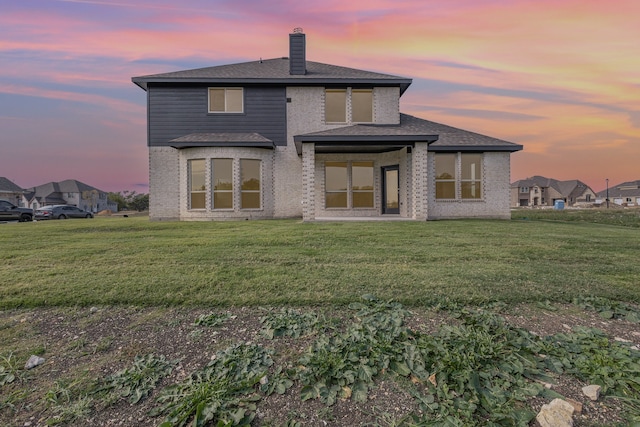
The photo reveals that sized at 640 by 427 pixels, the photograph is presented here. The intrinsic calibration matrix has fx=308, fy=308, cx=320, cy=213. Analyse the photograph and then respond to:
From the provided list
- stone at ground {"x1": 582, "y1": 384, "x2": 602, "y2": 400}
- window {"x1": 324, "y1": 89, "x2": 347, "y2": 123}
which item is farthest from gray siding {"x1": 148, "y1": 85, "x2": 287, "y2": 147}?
stone at ground {"x1": 582, "y1": 384, "x2": 602, "y2": 400}

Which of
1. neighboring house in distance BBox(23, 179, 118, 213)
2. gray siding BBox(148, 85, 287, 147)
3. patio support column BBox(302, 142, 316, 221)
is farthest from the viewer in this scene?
neighboring house in distance BBox(23, 179, 118, 213)

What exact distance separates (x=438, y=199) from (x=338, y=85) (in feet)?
23.4

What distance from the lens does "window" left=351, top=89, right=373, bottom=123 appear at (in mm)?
14935

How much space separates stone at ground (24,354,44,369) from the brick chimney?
14.8m

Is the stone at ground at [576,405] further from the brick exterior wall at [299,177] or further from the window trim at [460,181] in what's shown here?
the window trim at [460,181]

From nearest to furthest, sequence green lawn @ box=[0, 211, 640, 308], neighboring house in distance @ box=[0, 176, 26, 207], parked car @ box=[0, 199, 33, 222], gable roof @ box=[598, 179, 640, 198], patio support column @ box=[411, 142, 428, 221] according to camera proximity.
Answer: green lawn @ box=[0, 211, 640, 308] < patio support column @ box=[411, 142, 428, 221] < parked car @ box=[0, 199, 33, 222] < neighboring house in distance @ box=[0, 176, 26, 207] < gable roof @ box=[598, 179, 640, 198]

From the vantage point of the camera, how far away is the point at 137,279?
4.46 m

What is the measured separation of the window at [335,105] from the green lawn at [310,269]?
858cm

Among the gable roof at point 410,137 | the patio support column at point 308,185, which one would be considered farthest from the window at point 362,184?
the patio support column at point 308,185

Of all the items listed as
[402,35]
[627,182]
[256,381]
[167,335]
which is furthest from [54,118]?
[627,182]

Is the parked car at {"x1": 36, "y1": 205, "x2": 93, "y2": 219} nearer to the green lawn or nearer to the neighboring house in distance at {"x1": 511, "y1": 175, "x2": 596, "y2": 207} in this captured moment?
the green lawn

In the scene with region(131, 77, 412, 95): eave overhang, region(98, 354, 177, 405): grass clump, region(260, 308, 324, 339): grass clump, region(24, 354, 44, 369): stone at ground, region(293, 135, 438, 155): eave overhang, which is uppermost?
region(131, 77, 412, 95): eave overhang

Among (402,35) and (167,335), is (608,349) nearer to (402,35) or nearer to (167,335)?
(167,335)

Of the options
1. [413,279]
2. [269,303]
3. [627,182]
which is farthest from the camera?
[627,182]
